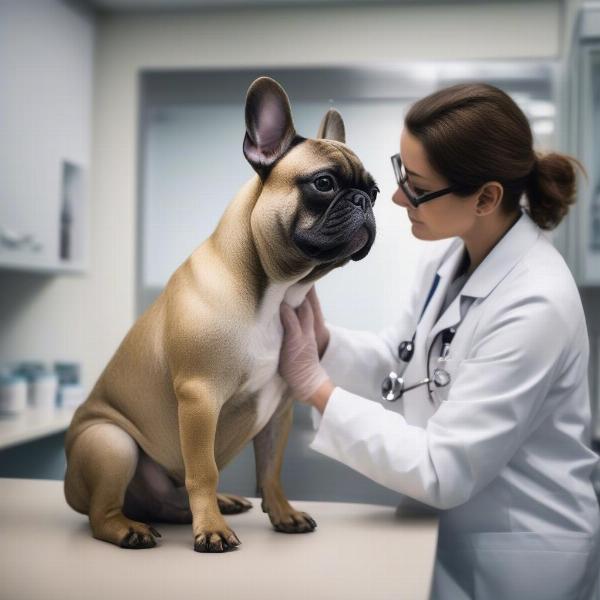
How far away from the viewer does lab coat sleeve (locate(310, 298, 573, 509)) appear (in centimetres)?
112

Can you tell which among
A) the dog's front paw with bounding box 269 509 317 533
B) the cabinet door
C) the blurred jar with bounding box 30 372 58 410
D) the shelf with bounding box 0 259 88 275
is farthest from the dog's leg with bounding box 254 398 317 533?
the blurred jar with bounding box 30 372 58 410

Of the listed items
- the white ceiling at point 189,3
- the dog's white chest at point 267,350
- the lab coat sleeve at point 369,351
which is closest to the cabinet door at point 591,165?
the white ceiling at point 189,3

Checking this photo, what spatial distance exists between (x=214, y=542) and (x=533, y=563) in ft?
1.78

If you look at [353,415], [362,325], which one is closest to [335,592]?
[353,415]

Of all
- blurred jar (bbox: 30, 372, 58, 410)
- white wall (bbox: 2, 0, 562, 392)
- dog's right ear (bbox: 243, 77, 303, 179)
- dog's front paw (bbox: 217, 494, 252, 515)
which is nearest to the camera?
dog's right ear (bbox: 243, 77, 303, 179)

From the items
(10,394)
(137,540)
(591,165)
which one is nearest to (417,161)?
(137,540)

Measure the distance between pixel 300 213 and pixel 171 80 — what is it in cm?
244

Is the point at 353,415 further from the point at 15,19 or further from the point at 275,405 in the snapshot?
the point at 15,19

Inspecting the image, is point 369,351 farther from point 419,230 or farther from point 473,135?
point 473,135

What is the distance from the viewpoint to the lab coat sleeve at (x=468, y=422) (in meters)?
1.12

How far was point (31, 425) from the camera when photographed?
2.51 meters

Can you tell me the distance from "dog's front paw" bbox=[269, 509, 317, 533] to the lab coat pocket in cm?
31

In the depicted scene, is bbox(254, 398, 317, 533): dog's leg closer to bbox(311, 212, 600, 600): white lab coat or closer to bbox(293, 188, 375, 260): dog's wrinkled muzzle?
bbox(311, 212, 600, 600): white lab coat

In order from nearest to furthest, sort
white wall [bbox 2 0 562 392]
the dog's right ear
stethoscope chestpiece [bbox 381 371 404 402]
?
the dog's right ear → stethoscope chestpiece [bbox 381 371 404 402] → white wall [bbox 2 0 562 392]
